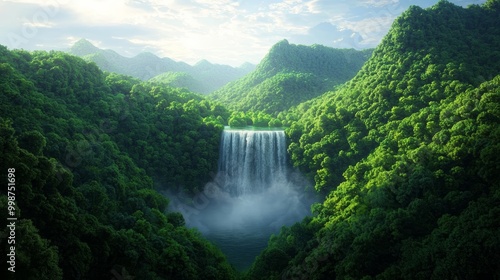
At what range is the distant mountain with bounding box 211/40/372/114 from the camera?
79375 mm

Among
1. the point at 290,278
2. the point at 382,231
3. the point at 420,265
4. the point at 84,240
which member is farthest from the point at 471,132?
the point at 84,240

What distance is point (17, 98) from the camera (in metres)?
32.3

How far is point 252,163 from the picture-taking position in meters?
50.5

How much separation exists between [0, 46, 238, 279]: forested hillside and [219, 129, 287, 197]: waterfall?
267cm

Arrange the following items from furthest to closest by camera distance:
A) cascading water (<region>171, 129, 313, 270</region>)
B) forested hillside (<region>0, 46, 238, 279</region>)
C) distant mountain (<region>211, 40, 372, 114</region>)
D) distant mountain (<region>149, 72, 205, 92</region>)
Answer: distant mountain (<region>149, 72, 205, 92</region>)
distant mountain (<region>211, 40, 372, 114</region>)
cascading water (<region>171, 129, 313, 270</region>)
forested hillside (<region>0, 46, 238, 279</region>)

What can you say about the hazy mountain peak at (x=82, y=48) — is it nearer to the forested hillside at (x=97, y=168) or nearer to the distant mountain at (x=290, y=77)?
the distant mountain at (x=290, y=77)

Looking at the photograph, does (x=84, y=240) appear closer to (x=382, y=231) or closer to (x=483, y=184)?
(x=382, y=231)

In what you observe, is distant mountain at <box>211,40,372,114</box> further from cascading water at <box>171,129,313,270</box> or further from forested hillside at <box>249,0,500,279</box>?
forested hillside at <box>249,0,500,279</box>

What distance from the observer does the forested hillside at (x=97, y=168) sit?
68.1 ft

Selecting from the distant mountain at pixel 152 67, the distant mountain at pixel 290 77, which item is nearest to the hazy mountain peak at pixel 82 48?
the distant mountain at pixel 152 67

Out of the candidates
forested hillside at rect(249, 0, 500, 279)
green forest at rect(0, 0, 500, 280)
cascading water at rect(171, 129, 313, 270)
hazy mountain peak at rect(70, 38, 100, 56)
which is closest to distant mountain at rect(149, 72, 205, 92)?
hazy mountain peak at rect(70, 38, 100, 56)

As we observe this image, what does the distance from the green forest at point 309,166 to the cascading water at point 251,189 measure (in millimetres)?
1711

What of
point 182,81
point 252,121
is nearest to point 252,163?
point 252,121

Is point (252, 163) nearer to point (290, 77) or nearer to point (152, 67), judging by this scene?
point (290, 77)
